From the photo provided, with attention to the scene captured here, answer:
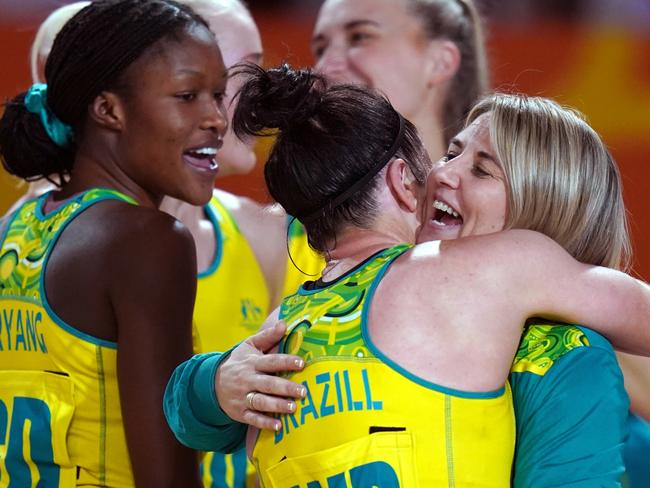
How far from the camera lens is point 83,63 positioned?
89.6 inches

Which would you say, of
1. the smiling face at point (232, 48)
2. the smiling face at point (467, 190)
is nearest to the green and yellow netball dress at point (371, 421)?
the smiling face at point (467, 190)

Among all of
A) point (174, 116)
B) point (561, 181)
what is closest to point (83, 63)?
point (174, 116)

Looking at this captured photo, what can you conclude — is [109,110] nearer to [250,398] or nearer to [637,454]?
[250,398]

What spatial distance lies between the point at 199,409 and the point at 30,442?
1.47 ft

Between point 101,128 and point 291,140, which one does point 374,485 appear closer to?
point 291,140

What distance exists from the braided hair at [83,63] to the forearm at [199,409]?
2.27 feet

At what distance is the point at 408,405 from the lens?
1.65 meters

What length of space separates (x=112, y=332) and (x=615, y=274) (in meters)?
0.96

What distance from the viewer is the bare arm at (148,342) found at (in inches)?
80.4

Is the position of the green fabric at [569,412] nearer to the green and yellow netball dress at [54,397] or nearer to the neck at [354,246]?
the neck at [354,246]

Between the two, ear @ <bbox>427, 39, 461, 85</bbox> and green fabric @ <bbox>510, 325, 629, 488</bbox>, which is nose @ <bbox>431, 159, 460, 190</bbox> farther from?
ear @ <bbox>427, 39, 461, 85</bbox>

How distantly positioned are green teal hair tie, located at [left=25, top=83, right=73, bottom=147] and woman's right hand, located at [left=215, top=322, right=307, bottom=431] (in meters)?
0.79

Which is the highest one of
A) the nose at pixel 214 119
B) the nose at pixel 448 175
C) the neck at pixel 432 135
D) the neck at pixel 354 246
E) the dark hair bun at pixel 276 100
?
the neck at pixel 432 135

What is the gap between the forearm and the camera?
1.86 metres
